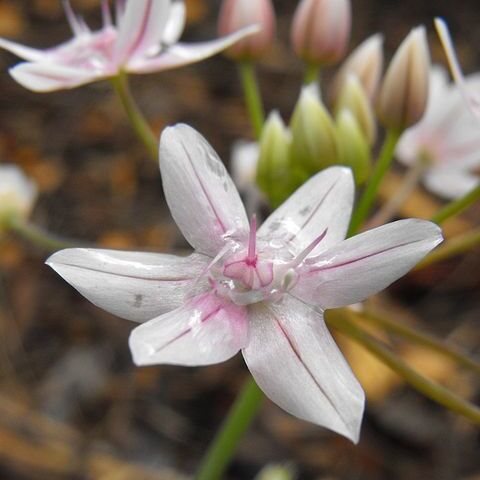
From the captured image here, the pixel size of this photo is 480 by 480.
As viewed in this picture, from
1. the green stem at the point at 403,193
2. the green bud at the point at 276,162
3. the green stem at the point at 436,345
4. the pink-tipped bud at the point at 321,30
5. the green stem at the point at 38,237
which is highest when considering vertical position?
the pink-tipped bud at the point at 321,30

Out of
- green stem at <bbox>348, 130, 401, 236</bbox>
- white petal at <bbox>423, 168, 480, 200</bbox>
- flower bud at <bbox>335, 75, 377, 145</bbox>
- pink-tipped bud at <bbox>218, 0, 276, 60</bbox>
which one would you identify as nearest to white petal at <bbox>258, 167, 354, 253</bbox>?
green stem at <bbox>348, 130, 401, 236</bbox>

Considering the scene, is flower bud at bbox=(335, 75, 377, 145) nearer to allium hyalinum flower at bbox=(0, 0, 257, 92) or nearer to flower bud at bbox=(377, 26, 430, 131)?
flower bud at bbox=(377, 26, 430, 131)

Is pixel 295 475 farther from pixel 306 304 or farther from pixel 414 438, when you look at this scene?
pixel 306 304

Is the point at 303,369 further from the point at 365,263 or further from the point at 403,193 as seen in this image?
the point at 403,193

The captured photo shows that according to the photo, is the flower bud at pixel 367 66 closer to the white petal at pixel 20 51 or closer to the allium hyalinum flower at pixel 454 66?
the allium hyalinum flower at pixel 454 66

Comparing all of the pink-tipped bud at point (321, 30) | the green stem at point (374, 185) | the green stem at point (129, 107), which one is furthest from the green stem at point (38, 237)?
the pink-tipped bud at point (321, 30)

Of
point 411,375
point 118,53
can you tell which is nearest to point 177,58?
point 118,53
